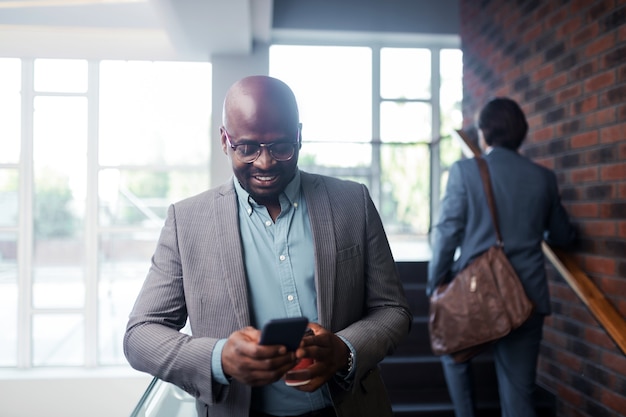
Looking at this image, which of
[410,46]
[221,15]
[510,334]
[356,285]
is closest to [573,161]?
[510,334]

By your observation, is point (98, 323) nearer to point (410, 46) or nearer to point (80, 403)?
point (80, 403)

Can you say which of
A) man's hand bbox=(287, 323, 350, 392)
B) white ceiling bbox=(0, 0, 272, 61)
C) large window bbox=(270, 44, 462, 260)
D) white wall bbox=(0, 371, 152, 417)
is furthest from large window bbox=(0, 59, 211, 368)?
man's hand bbox=(287, 323, 350, 392)

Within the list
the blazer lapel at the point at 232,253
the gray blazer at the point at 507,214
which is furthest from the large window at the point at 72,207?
the blazer lapel at the point at 232,253

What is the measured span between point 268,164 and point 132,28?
4320 mm

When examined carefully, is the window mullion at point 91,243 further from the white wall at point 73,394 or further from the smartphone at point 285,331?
the smartphone at point 285,331

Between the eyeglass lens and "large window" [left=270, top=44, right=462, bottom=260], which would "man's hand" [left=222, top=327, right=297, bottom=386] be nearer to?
the eyeglass lens

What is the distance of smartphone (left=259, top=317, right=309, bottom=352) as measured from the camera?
3.13 feet

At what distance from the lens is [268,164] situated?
3.91 feet

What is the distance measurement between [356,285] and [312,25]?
5.80m

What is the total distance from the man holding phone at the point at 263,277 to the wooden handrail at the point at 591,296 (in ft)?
4.96

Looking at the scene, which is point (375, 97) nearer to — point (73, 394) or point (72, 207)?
point (72, 207)

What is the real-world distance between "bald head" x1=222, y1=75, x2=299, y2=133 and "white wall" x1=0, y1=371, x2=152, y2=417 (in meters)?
5.77

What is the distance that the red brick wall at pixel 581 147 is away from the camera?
2527 millimetres

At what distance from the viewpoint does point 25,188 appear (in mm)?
6621
